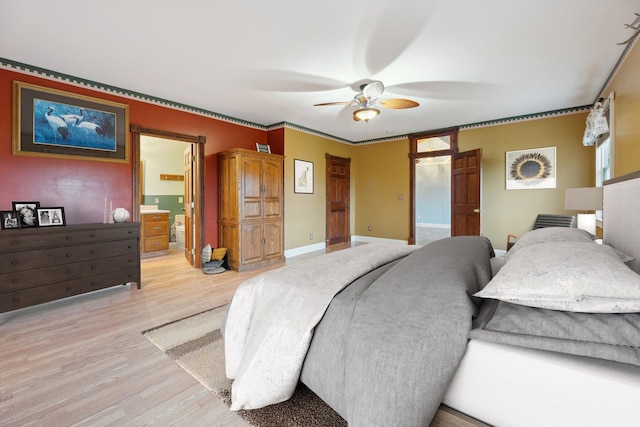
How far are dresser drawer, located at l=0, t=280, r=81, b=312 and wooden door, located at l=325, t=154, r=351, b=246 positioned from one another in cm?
448

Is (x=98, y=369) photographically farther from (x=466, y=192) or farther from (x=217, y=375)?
(x=466, y=192)

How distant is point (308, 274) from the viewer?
1538 mm

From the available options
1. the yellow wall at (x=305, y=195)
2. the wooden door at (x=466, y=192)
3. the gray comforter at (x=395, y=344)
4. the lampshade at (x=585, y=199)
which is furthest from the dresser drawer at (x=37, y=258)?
the wooden door at (x=466, y=192)

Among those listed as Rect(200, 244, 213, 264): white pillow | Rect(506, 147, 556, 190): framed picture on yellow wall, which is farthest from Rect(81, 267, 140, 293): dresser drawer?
Rect(506, 147, 556, 190): framed picture on yellow wall

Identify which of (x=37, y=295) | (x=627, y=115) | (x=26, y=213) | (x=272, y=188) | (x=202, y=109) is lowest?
(x=37, y=295)

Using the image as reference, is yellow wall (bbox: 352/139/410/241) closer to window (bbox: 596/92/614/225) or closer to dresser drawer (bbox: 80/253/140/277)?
window (bbox: 596/92/614/225)

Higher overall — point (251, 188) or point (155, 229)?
point (251, 188)

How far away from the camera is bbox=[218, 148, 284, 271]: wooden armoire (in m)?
4.43

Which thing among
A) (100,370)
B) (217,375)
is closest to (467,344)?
(217,375)

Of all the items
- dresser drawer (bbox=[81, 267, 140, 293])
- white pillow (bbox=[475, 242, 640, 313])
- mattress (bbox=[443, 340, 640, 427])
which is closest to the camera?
mattress (bbox=[443, 340, 640, 427])

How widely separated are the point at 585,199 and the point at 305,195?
4261mm

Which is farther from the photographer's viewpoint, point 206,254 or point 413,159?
point 413,159

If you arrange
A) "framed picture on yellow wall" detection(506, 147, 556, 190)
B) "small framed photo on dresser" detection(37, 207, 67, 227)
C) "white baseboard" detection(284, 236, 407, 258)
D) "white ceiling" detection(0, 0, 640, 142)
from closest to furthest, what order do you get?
1. "white ceiling" detection(0, 0, 640, 142)
2. "small framed photo on dresser" detection(37, 207, 67, 227)
3. "framed picture on yellow wall" detection(506, 147, 556, 190)
4. "white baseboard" detection(284, 236, 407, 258)

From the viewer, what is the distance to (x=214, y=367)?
1.84 m
